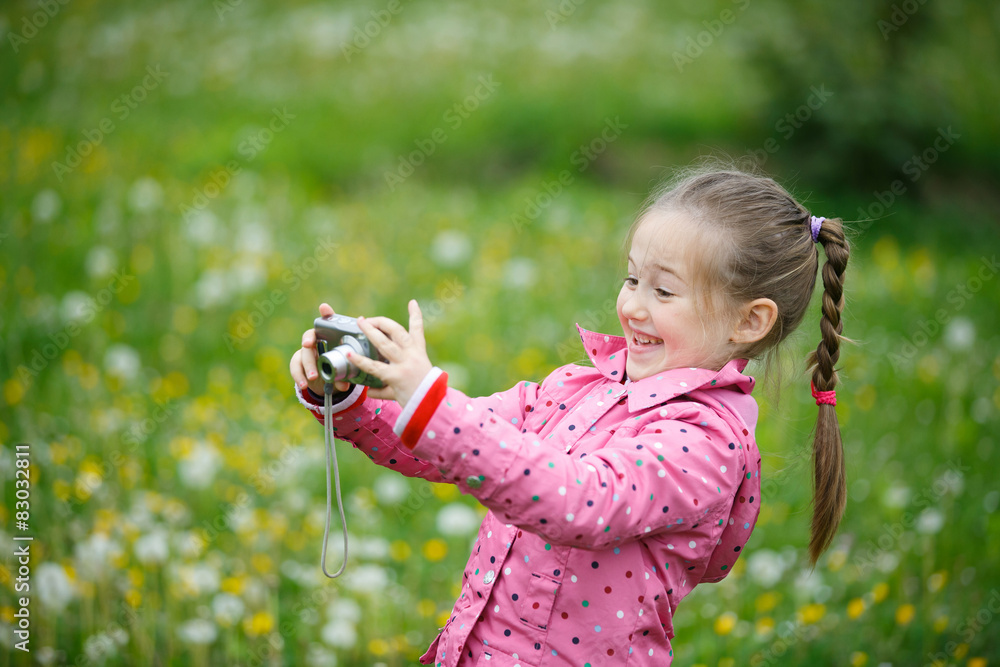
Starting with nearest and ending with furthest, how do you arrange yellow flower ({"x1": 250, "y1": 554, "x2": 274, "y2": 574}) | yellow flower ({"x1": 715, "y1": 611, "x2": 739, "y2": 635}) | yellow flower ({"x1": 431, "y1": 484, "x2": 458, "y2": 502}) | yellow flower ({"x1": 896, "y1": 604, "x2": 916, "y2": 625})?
yellow flower ({"x1": 715, "y1": 611, "x2": 739, "y2": 635}) < yellow flower ({"x1": 896, "y1": 604, "x2": 916, "y2": 625}) < yellow flower ({"x1": 250, "y1": 554, "x2": 274, "y2": 574}) < yellow flower ({"x1": 431, "y1": 484, "x2": 458, "y2": 502})

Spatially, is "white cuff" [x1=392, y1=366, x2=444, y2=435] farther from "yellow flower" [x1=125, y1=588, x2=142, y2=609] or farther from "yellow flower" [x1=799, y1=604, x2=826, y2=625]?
"yellow flower" [x1=799, y1=604, x2=826, y2=625]

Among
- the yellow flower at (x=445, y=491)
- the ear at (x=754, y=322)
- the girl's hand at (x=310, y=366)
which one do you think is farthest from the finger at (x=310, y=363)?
the yellow flower at (x=445, y=491)

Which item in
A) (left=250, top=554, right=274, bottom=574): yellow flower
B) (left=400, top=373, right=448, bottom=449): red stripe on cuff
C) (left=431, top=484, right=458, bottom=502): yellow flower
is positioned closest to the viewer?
Result: (left=400, top=373, right=448, bottom=449): red stripe on cuff

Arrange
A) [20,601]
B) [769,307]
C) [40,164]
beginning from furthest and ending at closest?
[40,164] < [20,601] < [769,307]

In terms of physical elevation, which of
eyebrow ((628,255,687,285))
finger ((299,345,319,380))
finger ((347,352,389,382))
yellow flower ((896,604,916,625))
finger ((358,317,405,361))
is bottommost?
yellow flower ((896,604,916,625))

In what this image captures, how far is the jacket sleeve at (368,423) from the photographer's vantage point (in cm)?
172

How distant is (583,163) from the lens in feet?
22.6

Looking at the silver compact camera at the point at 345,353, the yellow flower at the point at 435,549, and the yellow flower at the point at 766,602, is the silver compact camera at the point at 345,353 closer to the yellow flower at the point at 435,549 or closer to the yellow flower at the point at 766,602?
the yellow flower at the point at 435,549

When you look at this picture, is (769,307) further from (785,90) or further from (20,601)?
(785,90)

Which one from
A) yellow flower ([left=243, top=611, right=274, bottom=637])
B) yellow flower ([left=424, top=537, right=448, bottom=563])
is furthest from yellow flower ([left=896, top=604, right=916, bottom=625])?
yellow flower ([left=243, top=611, right=274, bottom=637])

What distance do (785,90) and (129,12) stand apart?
5.69 metres

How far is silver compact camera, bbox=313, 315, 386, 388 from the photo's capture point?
1400 millimetres

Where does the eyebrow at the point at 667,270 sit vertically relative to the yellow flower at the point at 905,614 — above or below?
above

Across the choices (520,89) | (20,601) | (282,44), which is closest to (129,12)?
(282,44)
